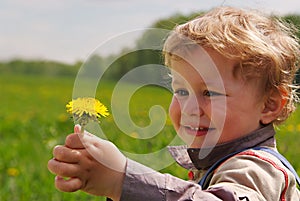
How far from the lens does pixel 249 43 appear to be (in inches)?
65.5

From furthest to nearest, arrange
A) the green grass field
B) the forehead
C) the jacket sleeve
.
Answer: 1. the green grass field
2. the forehead
3. the jacket sleeve

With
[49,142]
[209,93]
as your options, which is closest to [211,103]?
[209,93]

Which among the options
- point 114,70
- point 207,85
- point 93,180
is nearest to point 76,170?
point 93,180

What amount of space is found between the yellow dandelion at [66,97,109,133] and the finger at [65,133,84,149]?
0.11 ft

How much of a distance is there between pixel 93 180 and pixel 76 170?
0.05 meters

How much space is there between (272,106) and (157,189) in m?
0.50

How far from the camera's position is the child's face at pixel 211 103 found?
1.57 m

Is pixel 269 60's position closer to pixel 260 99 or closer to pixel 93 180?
pixel 260 99

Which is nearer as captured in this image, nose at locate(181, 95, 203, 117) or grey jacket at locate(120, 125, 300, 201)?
grey jacket at locate(120, 125, 300, 201)

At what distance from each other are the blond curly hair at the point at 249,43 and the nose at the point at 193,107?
12 cm

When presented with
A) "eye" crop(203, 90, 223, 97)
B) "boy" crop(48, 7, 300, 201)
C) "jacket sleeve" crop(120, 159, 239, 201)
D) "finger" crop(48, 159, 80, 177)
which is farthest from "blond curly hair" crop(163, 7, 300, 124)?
"finger" crop(48, 159, 80, 177)

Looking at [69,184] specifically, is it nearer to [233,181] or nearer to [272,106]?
[233,181]

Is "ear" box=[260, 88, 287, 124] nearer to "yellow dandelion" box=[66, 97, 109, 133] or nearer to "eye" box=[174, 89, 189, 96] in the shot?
"eye" box=[174, 89, 189, 96]

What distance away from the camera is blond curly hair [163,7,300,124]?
164 centimetres
